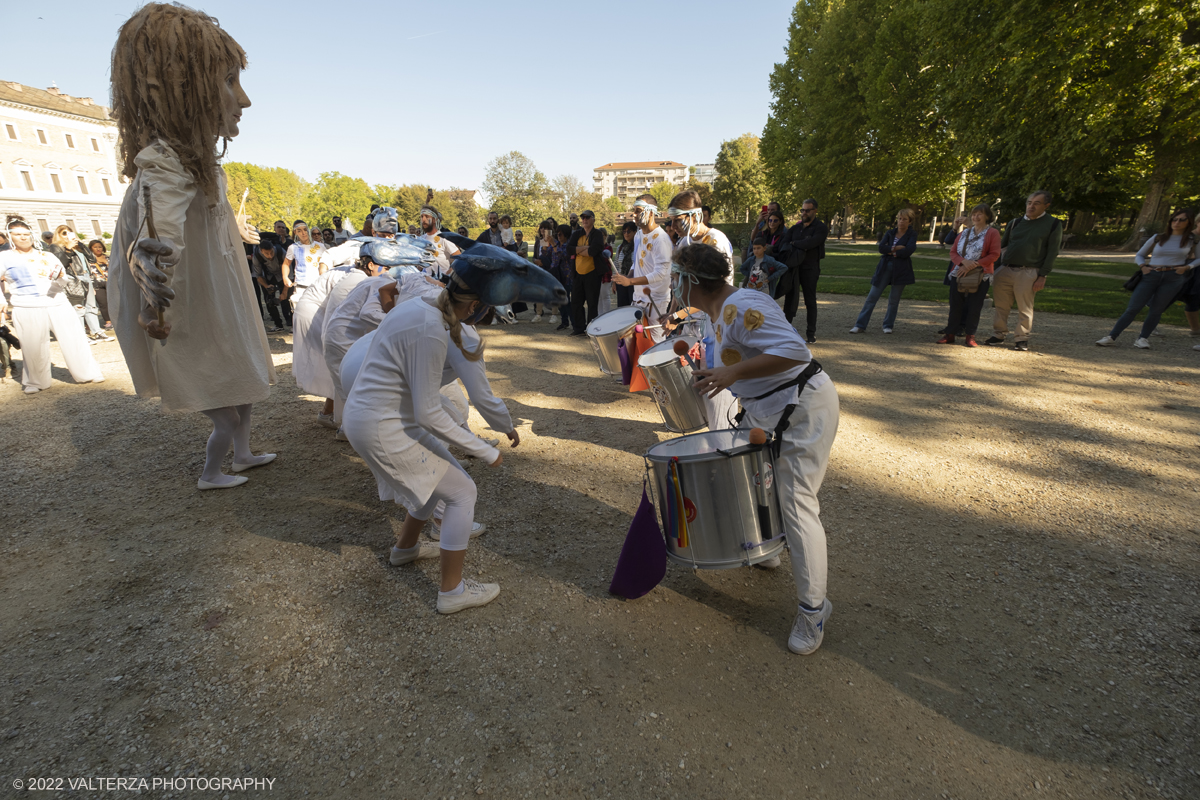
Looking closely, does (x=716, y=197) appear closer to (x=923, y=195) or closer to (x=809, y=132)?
(x=809, y=132)

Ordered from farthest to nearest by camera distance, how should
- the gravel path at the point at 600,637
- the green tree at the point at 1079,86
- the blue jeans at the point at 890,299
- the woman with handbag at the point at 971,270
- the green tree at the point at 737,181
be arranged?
1. the green tree at the point at 737,181
2. the green tree at the point at 1079,86
3. the blue jeans at the point at 890,299
4. the woman with handbag at the point at 971,270
5. the gravel path at the point at 600,637

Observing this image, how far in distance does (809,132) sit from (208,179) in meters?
40.5

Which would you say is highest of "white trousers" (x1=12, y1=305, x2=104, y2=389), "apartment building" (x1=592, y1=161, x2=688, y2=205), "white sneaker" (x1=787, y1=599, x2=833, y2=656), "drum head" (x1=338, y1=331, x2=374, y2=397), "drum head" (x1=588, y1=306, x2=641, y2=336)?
"apartment building" (x1=592, y1=161, x2=688, y2=205)

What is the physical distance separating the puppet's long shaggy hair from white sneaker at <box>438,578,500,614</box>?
306 centimetres

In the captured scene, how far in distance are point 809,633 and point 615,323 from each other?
4255 millimetres

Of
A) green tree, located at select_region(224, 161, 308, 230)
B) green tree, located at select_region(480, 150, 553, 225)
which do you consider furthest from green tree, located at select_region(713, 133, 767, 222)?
green tree, located at select_region(224, 161, 308, 230)

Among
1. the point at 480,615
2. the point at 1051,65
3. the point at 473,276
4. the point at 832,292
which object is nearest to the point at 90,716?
the point at 480,615

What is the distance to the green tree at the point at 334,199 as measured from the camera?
303 ft

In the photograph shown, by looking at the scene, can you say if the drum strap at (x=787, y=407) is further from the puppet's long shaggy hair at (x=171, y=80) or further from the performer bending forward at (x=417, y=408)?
the puppet's long shaggy hair at (x=171, y=80)

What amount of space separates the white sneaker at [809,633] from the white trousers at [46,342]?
1011cm

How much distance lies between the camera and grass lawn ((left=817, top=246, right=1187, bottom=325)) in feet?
36.7

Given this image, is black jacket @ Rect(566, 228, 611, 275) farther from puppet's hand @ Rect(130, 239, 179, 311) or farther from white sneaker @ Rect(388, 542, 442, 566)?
puppet's hand @ Rect(130, 239, 179, 311)

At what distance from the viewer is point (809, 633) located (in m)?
2.81


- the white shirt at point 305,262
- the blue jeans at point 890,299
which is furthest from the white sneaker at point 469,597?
the blue jeans at point 890,299
